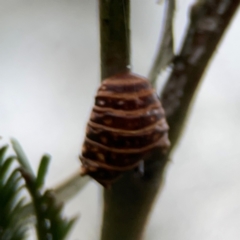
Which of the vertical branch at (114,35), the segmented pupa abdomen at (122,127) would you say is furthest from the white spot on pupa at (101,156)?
the vertical branch at (114,35)

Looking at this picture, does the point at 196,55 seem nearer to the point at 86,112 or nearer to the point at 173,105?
the point at 173,105

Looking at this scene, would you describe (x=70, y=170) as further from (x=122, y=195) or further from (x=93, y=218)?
(x=122, y=195)

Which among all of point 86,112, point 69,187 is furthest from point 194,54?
point 86,112

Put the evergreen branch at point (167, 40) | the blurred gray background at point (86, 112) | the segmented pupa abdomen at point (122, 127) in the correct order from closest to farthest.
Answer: the segmented pupa abdomen at point (122, 127) → the evergreen branch at point (167, 40) → the blurred gray background at point (86, 112)

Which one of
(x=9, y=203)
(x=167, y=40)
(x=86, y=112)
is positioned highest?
(x=167, y=40)

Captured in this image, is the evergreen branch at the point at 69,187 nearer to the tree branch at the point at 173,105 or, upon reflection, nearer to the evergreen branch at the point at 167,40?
the tree branch at the point at 173,105

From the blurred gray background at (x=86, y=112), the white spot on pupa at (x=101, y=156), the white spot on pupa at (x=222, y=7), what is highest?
the white spot on pupa at (x=222, y=7)
